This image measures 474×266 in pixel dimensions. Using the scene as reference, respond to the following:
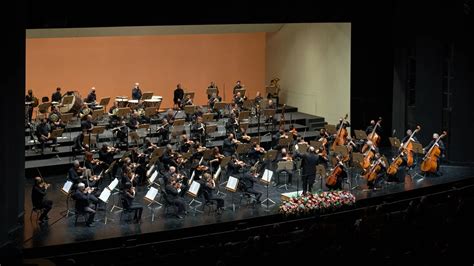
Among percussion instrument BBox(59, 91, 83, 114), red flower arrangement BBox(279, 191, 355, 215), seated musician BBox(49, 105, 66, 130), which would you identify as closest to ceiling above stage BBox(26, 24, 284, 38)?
percussion instrument BBox(59, 91, 83, 114)

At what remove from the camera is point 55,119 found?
23625 millimetres

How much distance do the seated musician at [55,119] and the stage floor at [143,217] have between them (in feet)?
5.31

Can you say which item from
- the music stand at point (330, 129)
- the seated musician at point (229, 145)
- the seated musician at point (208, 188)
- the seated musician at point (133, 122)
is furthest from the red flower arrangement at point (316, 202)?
the seated musician at point (133, 122)

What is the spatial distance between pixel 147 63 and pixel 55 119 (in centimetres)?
747

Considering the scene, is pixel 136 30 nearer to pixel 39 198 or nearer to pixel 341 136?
pixel 341 136

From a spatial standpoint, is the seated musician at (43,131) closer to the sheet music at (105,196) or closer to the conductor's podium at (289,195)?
the sheet music at (105,196)

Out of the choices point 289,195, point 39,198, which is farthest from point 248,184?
point 39,198

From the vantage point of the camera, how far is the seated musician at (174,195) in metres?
19.4

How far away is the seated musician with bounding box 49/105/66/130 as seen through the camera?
77.5ft

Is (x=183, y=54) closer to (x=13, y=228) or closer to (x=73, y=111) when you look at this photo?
(x=73, y=111)

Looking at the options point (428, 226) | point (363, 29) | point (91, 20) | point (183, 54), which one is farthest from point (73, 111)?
point (428, 226)

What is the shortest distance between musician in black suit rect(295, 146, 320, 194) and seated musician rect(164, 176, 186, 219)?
321 centimetres

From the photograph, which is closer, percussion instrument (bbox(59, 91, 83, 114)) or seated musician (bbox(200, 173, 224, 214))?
seated musician (bbox(200, 173, 224, 214))

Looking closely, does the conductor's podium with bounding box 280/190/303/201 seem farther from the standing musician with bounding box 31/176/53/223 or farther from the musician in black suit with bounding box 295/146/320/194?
the standing musician with bounding box 31/176/53/223
